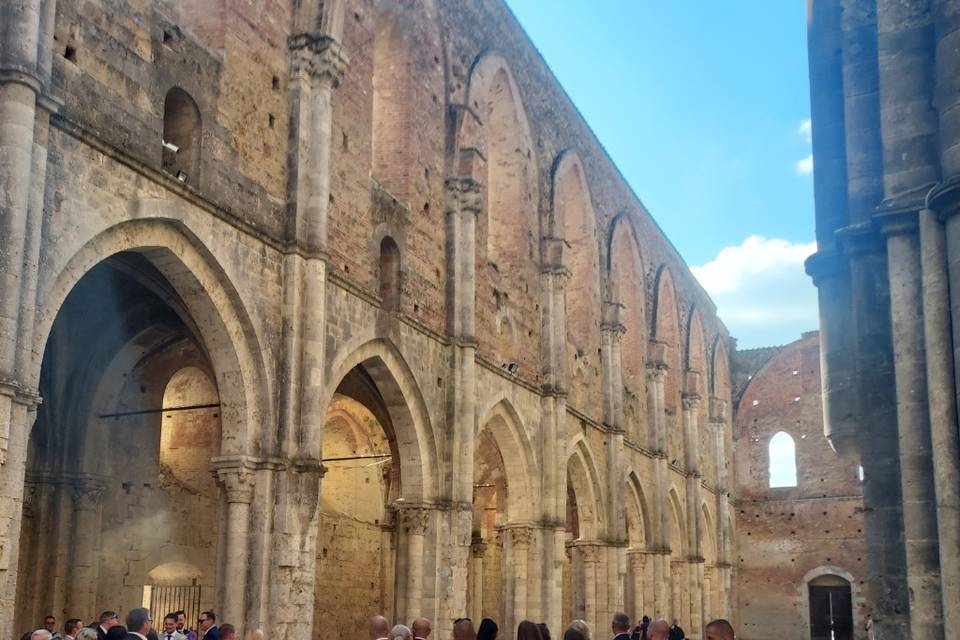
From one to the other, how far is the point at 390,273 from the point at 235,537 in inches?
203

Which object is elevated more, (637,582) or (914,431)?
(914,431)

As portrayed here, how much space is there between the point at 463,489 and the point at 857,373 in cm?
1027

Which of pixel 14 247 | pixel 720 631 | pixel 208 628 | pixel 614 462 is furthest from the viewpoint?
pixel 614 462

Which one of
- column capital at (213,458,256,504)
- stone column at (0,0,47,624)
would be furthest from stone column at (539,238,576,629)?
stone column at (0,0,47,624)

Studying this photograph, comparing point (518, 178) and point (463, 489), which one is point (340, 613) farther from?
point (518, 178)

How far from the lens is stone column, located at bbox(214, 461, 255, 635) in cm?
1253

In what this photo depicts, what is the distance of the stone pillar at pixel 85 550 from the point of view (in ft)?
49.5

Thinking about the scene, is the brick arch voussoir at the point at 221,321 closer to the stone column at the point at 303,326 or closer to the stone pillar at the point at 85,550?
the stone column at the point at 303,326

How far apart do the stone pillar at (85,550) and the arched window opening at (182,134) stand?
5364mm

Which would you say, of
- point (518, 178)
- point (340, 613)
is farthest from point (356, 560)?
point (518, 178)

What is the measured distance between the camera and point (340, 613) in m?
20.2

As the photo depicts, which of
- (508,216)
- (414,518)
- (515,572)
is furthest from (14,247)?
(508,216)

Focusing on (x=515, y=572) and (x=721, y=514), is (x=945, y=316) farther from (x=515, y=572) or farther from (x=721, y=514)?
(x=721, y=514)

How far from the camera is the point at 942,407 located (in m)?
6.67
